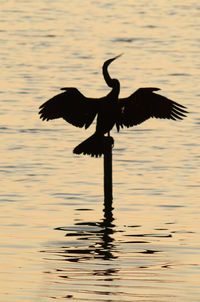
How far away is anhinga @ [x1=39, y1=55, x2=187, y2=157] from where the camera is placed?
54.6ft

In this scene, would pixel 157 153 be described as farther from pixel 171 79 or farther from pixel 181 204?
pixel 171 79

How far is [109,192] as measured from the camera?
1659 centimetres

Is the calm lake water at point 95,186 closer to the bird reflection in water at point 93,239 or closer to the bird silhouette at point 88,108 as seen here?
the bird reflection in water at point 93,239

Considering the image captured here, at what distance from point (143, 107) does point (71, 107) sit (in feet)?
2.67

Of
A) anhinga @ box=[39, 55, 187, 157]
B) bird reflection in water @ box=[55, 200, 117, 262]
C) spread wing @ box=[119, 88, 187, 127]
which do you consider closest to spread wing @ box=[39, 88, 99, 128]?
anhinga @ box=[39, 55, 187, 157]

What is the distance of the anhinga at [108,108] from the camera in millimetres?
16656

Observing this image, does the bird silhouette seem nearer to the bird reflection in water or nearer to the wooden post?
the wooden post

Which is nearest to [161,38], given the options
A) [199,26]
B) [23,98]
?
[199,26]

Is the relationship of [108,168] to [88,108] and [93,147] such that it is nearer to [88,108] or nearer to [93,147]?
[93,147]

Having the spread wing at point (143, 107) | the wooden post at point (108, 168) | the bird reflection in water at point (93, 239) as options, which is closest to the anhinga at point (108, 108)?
the spread wing at point (143, 107)

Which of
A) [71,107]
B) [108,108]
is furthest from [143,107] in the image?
[71,107]

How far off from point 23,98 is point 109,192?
9568 mm

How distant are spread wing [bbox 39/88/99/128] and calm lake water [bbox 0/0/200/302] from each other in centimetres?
101

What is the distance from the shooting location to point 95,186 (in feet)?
59.6
